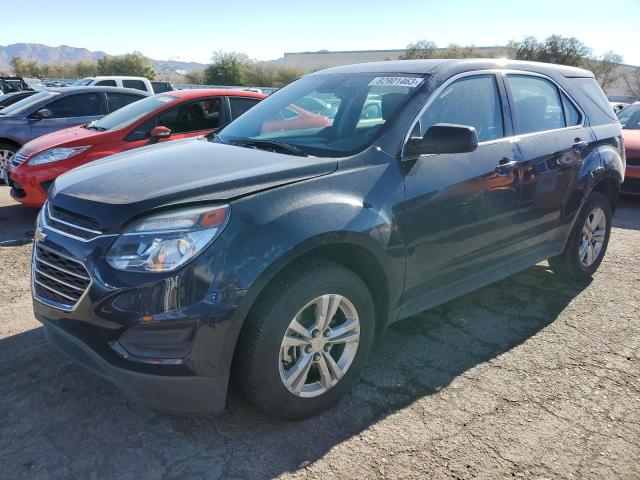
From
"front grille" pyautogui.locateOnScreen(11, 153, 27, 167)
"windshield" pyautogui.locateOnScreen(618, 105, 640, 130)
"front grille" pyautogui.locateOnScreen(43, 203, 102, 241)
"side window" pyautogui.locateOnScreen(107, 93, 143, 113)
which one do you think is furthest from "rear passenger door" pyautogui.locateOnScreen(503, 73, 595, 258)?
"side window" pyautogui.locateOnScreen(107, 93, 143, 113)

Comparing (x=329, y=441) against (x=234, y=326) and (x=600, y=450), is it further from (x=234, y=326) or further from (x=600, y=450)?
(x=600, y=450)

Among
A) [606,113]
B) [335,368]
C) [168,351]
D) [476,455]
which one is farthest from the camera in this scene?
[606,113]

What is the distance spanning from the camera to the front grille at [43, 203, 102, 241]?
91.8 inches

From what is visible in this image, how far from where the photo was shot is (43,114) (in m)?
8.23

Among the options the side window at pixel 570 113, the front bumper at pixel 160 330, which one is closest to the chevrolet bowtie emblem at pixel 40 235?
the front bumper at pixel 160 330

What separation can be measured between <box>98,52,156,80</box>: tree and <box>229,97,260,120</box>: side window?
59.5m

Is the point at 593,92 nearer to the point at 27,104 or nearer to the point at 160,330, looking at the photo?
the point at 160,330

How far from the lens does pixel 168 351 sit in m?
2.20

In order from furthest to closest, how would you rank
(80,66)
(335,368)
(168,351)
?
(80,66) < (335,368) < (168,351)

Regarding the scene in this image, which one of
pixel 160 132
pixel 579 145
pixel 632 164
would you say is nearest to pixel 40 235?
pixel 160 132

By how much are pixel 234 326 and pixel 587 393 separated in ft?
6.96

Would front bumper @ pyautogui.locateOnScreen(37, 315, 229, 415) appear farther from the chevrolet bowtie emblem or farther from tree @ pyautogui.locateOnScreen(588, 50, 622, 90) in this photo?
tree @ pyautogui.locateOnScreen(588, 50, 622, 90)

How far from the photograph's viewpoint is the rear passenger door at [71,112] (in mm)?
8216

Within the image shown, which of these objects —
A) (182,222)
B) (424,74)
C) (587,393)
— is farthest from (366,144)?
(587,393)
